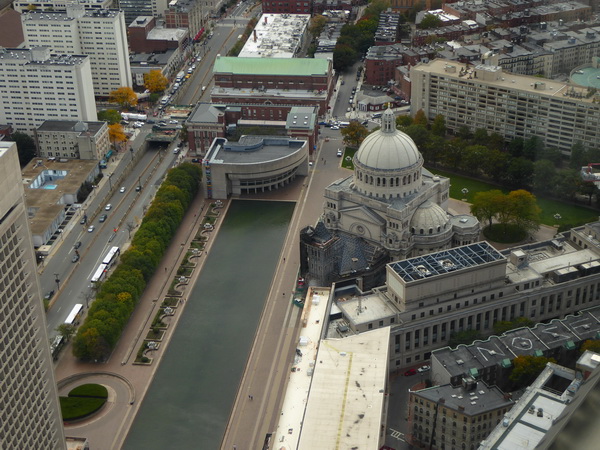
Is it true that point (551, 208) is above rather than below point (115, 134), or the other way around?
below

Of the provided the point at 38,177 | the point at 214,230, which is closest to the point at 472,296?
the point at 214,230

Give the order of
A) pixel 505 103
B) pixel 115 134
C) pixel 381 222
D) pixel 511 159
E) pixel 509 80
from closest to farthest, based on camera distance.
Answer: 1. pixel 381 222
2. pixel 511 159
3. pixel 505 103
4. pixel 509 80
5. pixel 115 134

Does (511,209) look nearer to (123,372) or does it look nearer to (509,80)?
(509,80)

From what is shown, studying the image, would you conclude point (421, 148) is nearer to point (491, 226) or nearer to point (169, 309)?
point (491, 226)

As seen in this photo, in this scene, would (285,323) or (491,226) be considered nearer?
(285,323)

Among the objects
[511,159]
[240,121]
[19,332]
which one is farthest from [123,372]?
[511,159]

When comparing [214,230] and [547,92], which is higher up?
[547,92]

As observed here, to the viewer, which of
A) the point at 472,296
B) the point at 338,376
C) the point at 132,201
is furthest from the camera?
the point at 132,201

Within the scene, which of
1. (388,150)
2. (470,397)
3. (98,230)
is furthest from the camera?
(98,230)
